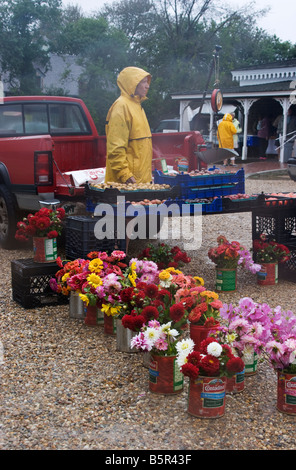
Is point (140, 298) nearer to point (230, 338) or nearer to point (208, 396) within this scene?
point (230, 338)

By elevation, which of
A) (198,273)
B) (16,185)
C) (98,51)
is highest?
(98,51)

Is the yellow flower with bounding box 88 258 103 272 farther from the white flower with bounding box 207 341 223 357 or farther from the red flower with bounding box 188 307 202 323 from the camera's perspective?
the white flower with bounding box 207 341 223 357

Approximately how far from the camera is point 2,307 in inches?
223

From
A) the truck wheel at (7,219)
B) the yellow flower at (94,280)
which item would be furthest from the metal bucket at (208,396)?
the truck wheel at (7,219)

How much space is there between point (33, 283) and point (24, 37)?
28.2m

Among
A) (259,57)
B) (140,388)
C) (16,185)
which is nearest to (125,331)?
(140,388)

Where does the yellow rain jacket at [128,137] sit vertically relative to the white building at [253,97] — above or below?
below

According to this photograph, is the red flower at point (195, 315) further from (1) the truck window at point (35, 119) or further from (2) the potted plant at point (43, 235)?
(1) the truck window at point (35, 119)

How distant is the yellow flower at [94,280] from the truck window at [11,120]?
3.83m

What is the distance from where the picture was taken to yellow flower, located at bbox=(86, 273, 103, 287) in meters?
4.75

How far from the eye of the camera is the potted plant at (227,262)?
6086 mm

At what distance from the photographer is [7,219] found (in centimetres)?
781

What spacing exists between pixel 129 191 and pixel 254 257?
1.58 metres

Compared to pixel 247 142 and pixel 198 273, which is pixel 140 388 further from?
pixel 247 142
